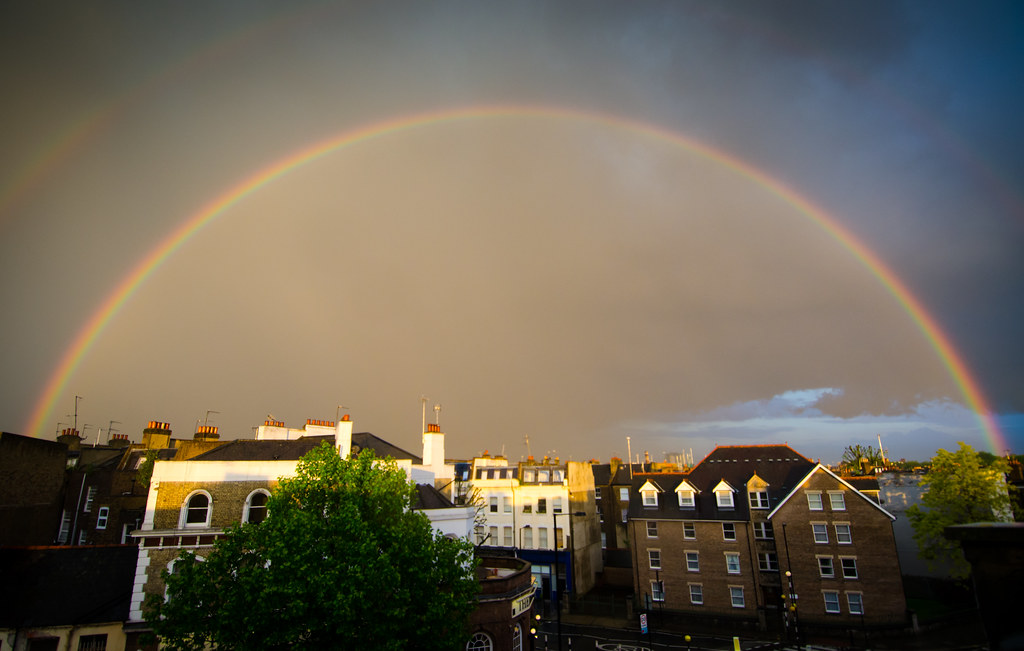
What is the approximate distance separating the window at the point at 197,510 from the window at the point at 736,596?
42057 millimetres

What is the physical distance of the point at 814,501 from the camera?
44.8m

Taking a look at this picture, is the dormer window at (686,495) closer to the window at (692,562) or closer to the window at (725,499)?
the window at (725,499)

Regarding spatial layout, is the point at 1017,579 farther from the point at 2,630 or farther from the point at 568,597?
the point at 568,597

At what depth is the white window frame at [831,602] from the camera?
140ft

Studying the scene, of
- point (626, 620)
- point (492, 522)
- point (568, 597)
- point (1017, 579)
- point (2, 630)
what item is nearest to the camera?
point (1017, 579)

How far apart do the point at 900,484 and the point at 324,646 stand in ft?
195

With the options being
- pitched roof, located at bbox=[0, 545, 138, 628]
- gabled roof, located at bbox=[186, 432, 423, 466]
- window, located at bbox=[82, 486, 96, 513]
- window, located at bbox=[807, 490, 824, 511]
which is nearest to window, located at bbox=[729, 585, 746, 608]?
window, located at bbox=[807, 490, 824, 511]

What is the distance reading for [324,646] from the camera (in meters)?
19.3

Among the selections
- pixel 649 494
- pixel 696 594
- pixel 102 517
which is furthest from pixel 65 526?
pixel 696 594

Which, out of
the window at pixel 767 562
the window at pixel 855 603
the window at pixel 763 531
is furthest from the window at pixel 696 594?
the window at pixel 855 603

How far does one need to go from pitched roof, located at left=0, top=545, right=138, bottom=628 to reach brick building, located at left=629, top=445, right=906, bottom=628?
4087 centimetres

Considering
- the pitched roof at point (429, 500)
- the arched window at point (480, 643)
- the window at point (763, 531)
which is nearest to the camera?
the arched window at point (480, 643)

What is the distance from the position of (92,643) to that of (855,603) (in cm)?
5120

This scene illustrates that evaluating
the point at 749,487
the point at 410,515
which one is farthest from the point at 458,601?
the point at 749,487
